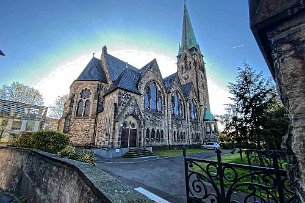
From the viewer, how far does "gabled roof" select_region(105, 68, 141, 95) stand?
20.1 m

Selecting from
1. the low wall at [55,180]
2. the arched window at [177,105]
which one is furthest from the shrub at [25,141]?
the arched window at [177,105]

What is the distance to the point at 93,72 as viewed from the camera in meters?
25.4

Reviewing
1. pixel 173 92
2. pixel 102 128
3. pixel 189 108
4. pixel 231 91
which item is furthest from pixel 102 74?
pixel 231 91

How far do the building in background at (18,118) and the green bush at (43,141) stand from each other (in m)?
Answer: 25.0

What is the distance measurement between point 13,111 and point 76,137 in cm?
1684

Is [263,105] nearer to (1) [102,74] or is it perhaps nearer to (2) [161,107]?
(2) [161,107]

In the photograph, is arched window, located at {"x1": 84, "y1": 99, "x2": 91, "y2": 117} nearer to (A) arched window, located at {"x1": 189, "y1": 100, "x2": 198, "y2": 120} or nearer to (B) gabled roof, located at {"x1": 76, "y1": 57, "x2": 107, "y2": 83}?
(B) gabled roof, located at {"x1": 76, "y1": 57, "x2": 107, "y2": 83}

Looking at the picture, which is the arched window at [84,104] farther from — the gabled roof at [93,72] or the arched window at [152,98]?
the arched window at [152,98]

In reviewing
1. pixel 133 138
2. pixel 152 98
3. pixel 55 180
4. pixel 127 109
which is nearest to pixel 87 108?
pixel 127 109

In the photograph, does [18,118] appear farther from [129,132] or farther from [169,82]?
[169,82]

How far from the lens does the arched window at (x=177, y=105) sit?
28.5m

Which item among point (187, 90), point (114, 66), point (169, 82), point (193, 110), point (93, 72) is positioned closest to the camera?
point (93, 72)

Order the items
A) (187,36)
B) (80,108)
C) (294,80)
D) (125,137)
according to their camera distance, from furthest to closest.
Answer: (187,36), (80,108), (125,137), (294,80)

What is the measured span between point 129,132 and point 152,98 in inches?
280
